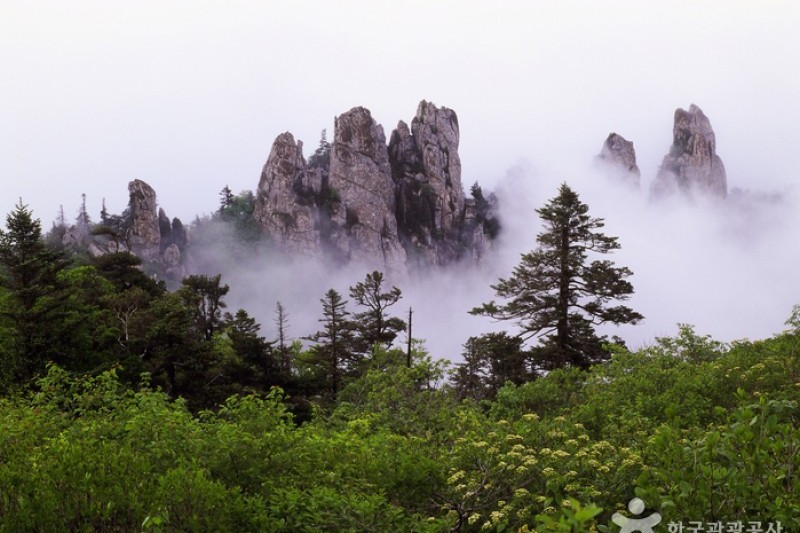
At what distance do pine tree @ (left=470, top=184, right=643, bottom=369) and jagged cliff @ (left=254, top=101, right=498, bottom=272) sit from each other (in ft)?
274

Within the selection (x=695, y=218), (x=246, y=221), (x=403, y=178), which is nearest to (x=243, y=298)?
(x=246, y=221)

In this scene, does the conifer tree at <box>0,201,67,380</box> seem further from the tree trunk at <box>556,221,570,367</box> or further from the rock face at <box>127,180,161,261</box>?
the rock face at <box>127,180,161,261</box>

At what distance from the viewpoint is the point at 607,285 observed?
23.9m

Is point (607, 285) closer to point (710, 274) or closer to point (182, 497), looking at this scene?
point (182, 497)

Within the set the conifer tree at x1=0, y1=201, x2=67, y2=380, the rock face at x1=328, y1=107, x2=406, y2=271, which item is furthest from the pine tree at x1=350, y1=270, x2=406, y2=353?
the rock face at x1=328, y1=107, x2=406, y2=271

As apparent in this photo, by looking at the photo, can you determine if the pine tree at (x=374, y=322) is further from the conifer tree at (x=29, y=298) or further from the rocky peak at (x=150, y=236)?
the rocky peak at (x=150, y=236)

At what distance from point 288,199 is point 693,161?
108160 millimetres

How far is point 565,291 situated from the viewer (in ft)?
80.4

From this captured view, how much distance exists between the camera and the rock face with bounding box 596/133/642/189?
16012 centimetres

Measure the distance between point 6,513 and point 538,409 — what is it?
13.5 m

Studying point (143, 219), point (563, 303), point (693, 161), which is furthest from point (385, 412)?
point (693, 161)

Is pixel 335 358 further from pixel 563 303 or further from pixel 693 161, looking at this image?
pixel 693 161

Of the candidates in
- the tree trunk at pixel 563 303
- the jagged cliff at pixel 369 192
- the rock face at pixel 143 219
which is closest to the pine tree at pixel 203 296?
the tree trunk at pixel 563 303

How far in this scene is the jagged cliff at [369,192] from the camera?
105 metres
